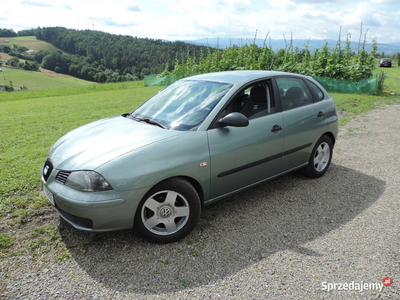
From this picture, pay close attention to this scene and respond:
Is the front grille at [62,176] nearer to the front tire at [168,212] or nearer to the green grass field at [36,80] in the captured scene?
the front tire at [168,212]

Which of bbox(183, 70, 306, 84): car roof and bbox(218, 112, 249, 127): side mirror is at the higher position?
bbox(183, 70, 306, 84): car roof

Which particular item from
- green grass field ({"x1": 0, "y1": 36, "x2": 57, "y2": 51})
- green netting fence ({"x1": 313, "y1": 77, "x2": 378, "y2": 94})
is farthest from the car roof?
green grass field ({"x1": 0, "y1": 36, "x2": 57, "y2": 51})

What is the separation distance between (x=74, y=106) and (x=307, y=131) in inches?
442

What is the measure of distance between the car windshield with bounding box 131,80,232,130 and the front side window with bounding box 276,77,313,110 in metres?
0.91

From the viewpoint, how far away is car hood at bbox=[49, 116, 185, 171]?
3094 millimetres

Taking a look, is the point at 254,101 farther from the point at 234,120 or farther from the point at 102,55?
the point at 102,55

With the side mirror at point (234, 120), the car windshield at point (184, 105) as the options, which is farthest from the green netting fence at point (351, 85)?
the side mirror at point (234, 120)

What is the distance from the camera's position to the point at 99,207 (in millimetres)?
2859

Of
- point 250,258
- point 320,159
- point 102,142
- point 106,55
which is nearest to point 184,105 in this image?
point 102,142

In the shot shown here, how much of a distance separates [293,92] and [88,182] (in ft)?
10.2

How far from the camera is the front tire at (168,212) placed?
3100 millimetres

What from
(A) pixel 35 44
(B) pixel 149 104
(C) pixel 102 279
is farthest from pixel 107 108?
(A) pixel 35 44

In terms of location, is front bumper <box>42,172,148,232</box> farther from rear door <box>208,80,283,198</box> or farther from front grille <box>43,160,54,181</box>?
rear door <box>208,80,283,198</box>

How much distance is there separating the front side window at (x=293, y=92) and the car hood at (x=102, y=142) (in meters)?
1.75
